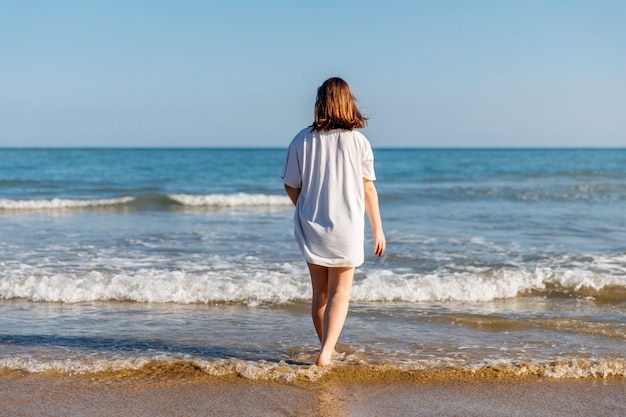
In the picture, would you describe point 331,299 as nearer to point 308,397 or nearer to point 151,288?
point 308,397

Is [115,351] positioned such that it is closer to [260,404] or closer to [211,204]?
[260,404]

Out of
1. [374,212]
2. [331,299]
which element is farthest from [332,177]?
[331,299]

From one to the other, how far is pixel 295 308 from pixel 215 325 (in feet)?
2.95

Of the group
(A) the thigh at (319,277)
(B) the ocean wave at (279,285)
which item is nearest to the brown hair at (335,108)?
(A) the thigh at (319,277)

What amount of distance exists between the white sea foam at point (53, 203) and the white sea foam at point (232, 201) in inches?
63.5

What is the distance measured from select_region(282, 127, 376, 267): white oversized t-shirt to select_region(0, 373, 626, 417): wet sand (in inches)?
30.4

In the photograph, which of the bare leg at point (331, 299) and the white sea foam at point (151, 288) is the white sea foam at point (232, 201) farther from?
the bare leg at point (331, 299)

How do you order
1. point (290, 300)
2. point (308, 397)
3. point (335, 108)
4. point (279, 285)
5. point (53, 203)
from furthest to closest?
point (53, 203) < point (279, 285) < point (290, 300) < point (335, 108) < point (308, 397)

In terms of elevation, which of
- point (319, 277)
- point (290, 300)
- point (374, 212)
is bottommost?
point (290, 300)

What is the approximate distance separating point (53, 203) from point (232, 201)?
4.64 m

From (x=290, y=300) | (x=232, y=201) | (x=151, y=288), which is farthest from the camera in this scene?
(x=232, y=201)

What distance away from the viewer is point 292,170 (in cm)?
396

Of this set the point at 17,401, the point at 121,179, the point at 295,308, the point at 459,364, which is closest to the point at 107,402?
the point at 17,401

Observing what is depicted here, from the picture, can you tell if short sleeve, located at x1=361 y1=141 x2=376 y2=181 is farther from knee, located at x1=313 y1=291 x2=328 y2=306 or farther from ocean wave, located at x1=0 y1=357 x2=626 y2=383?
ocean wave, located at x1=0 y1=357 x2=626 y2=383
